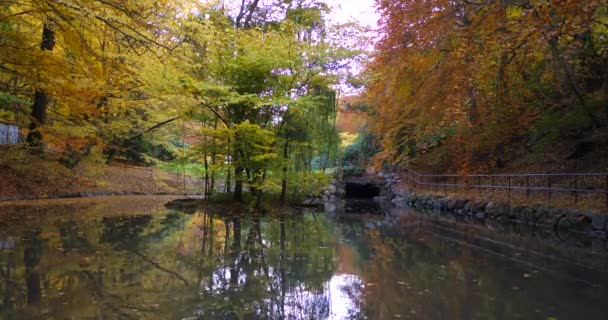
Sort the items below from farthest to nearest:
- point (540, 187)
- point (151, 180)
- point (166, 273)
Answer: point (151, 180) < point (540, 187) < point (166, 273)

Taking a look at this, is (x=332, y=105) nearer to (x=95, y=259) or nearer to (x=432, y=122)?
(x=432, y=122)

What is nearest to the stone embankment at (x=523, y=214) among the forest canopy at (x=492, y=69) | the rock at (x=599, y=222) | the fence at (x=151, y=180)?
the rock at (x=599, y=222)

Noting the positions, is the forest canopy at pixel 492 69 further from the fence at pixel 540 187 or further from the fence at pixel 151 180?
the fence at pixel 151 180

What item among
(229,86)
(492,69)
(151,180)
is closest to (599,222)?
(492,69)

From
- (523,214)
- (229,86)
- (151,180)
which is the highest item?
(229,86)

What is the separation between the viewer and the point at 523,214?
39.8 ft

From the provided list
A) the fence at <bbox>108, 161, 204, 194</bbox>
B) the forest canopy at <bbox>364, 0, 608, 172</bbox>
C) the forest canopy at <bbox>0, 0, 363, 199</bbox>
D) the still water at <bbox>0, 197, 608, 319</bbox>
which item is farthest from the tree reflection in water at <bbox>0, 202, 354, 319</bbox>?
the fence at <bbox>108, 161, 204, 194</bbox>

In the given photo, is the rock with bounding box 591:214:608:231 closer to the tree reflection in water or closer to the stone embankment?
the stone embankment

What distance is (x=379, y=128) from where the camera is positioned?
58.1 feet

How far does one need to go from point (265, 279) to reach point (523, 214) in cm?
940

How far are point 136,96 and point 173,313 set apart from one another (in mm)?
17267

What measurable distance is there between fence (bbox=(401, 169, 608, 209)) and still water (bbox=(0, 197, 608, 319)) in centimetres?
399

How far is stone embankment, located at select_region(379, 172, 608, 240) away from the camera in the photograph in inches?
373

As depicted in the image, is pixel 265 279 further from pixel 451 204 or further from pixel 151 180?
pixel 151 180
